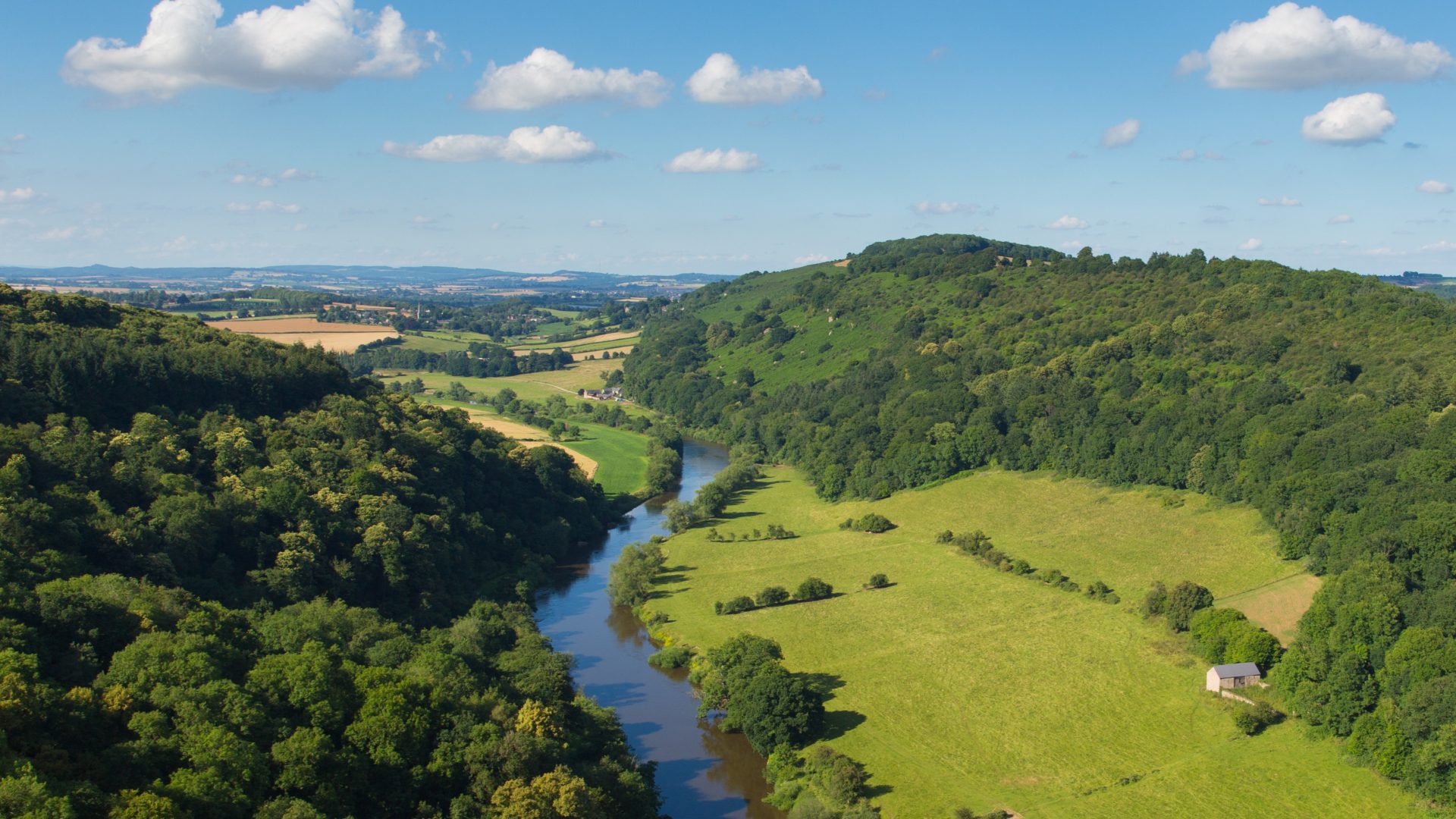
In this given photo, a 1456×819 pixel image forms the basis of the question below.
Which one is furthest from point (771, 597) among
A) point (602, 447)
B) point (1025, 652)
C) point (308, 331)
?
point (308, 331)

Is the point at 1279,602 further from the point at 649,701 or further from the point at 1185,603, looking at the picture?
the point at 649,701

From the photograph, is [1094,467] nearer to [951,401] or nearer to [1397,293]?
[951,401]

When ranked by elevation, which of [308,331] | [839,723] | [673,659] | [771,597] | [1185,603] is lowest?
[673,659]

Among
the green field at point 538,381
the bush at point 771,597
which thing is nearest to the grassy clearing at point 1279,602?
the bush at point 771,597

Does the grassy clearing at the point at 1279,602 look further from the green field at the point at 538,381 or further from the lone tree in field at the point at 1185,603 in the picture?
the green field at the point at 538,381

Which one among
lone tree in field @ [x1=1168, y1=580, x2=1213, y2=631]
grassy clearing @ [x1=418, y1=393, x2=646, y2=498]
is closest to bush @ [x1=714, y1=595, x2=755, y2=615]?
lone tree in field @ [x1=1168, y1=580, x2=1213, y2=631]

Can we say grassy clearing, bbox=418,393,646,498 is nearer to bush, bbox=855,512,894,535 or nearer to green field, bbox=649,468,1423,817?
green field, bbox=649,468,1423,817
